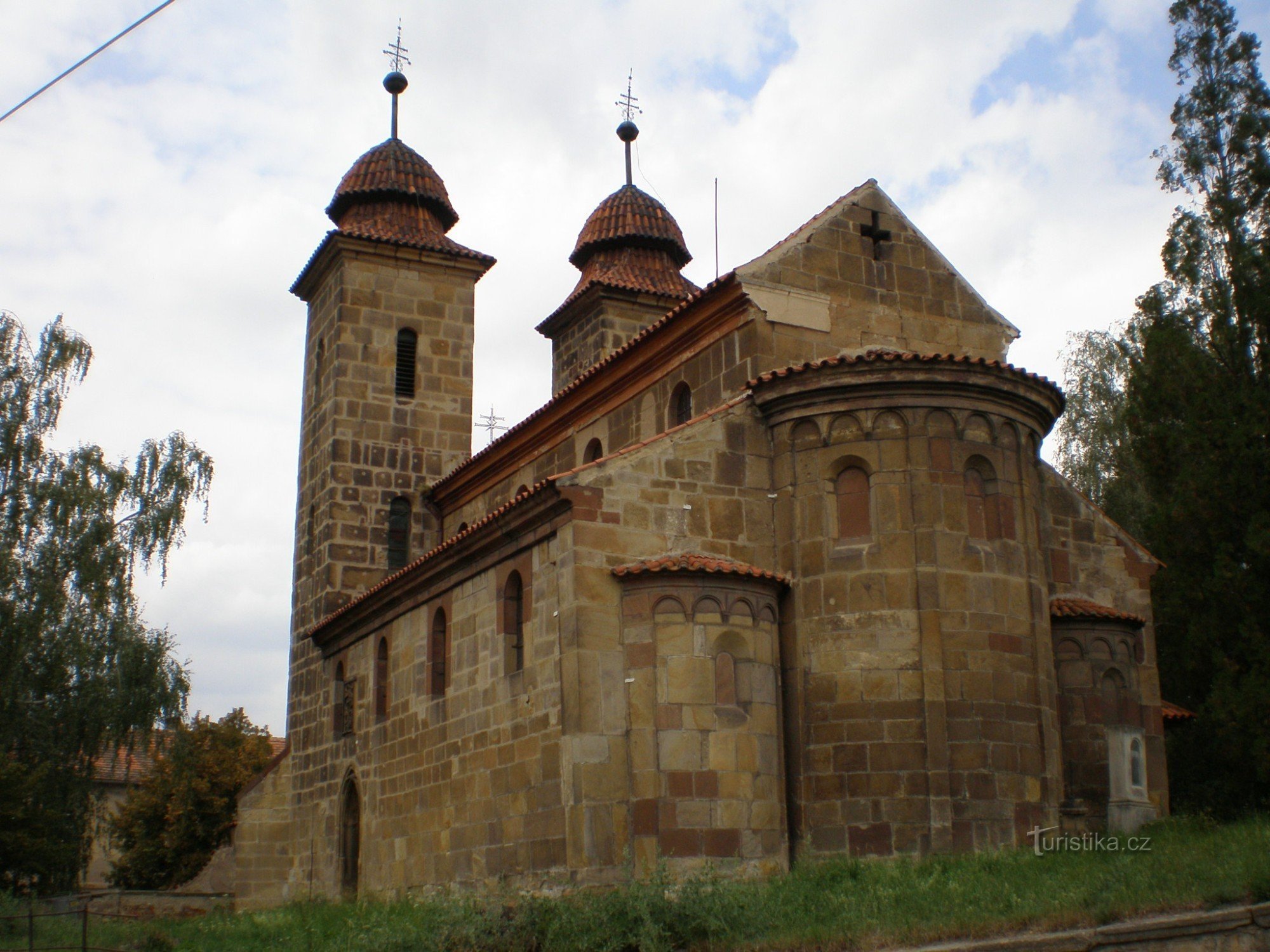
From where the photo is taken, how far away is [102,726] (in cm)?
2422

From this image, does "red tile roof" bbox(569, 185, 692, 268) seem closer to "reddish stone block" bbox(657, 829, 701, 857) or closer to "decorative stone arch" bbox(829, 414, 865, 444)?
"decorative stone arch" bbox(829, 414, 865, 444)

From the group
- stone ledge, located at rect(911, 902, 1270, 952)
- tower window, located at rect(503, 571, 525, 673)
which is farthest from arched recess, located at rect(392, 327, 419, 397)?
stone ledge, located at rect(911, 902, 1270, 952)

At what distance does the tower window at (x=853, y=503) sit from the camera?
52.0 feet

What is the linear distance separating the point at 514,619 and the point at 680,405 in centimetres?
432

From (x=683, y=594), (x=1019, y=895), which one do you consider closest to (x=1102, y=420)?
(x=683, y=594)

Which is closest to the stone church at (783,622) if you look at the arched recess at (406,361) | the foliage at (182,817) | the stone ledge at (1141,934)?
the stone ledge at (1141,934)

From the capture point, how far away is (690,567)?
15.2m

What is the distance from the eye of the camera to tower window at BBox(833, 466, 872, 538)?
15.9m

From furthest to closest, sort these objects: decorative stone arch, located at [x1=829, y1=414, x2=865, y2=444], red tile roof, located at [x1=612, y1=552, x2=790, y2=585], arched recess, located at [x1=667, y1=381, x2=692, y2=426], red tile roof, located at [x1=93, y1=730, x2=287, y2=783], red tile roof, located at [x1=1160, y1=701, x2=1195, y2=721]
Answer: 1. red tile roof, located at [x1=93, y1=730, x2=287, y2=783]
2. arched recess, located at [x1=667, y1=381, x2=692, y2=426]
3. red tile roof, located at [x1=1160, y1=701, x2=1195, y2=721]
4. decorative stone arch, located at [x1=829, y1=414, x2=865, y2=444]
5. red tile roof, located at [x1=612, y1=552, x2=790, y2=585]

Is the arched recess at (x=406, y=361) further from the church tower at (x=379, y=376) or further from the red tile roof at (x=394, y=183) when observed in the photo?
the red tile roof at (x=394, y=183)

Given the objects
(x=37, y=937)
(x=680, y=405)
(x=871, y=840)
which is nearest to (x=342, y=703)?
(x=37, y=937)

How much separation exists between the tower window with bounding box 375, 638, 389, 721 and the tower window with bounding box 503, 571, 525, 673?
4.59 m

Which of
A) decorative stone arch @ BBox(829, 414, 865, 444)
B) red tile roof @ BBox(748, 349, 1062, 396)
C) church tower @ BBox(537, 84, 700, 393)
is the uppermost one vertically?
church tower @ BBox(537, 84, 700, 393)

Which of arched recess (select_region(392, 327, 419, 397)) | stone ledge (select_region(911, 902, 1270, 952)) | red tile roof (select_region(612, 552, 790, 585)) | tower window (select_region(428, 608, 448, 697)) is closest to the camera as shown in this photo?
stone ledge (select_region(911, 902, 1270, 952))
